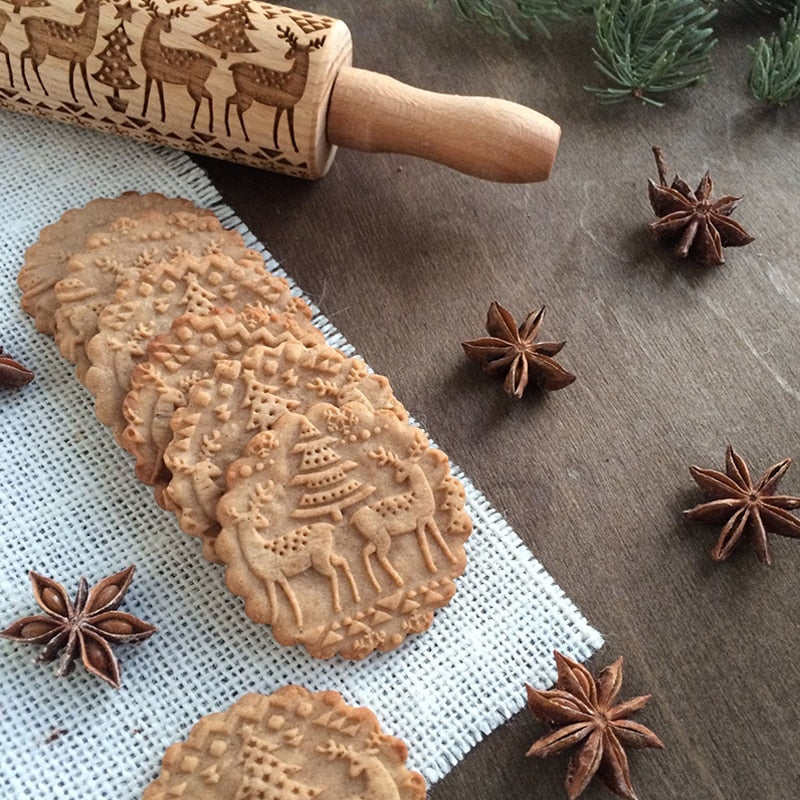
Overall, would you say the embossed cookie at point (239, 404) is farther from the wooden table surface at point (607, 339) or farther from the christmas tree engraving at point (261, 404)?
the wooden table surface at point (607, 339)

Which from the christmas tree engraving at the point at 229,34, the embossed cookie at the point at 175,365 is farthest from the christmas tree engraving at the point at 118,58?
the embossed cookie at the point at 175,365

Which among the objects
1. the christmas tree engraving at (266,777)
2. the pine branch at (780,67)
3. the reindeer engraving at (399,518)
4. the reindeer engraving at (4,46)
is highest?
the pine branch at (780,67)

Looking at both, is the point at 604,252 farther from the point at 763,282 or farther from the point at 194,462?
the point at 194,462

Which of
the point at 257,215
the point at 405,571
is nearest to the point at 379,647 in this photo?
the point at 405,571

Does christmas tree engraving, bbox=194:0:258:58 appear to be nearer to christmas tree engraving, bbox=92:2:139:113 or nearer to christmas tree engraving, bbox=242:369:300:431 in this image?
christmas tree engraving, bbox=92:2:139:113

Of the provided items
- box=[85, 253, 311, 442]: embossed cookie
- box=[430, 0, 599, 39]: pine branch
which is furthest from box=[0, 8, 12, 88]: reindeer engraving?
box=[430, 0, 599, 39]: pine branch
